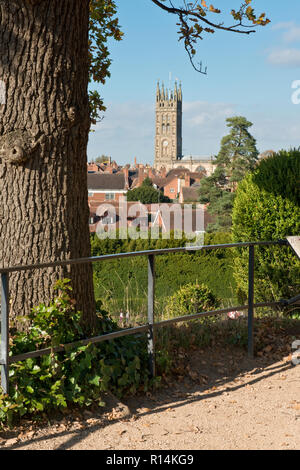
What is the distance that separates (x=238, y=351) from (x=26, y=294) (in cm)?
241

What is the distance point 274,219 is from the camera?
320 inches

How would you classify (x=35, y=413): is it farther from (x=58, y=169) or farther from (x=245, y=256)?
(x=245, y=256)

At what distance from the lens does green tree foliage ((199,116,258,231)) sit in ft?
132

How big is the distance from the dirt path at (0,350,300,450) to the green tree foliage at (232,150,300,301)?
2.83 m

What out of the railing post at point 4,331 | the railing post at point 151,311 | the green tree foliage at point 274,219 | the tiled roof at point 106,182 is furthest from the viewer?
the tiled roof at point 106,182

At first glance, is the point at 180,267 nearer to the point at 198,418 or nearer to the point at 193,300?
the point at 193,300

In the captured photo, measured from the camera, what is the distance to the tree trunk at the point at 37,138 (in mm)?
4168

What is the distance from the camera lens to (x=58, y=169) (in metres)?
4.30

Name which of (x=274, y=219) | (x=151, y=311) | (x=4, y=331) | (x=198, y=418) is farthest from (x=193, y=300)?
(x=4, y=331)

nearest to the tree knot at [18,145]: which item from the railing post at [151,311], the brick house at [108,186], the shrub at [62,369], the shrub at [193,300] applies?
the shrub at [62,369]

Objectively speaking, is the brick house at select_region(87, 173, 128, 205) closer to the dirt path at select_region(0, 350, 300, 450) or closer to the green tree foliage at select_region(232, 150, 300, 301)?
the green tree foliage at select_region(232, 150, 300, 301)

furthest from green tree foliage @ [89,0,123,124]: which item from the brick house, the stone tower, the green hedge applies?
the stone tower

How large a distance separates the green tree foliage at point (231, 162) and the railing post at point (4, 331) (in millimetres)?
35953

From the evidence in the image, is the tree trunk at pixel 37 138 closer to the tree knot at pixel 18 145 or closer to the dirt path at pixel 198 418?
the tree knot at pixel 18 145
